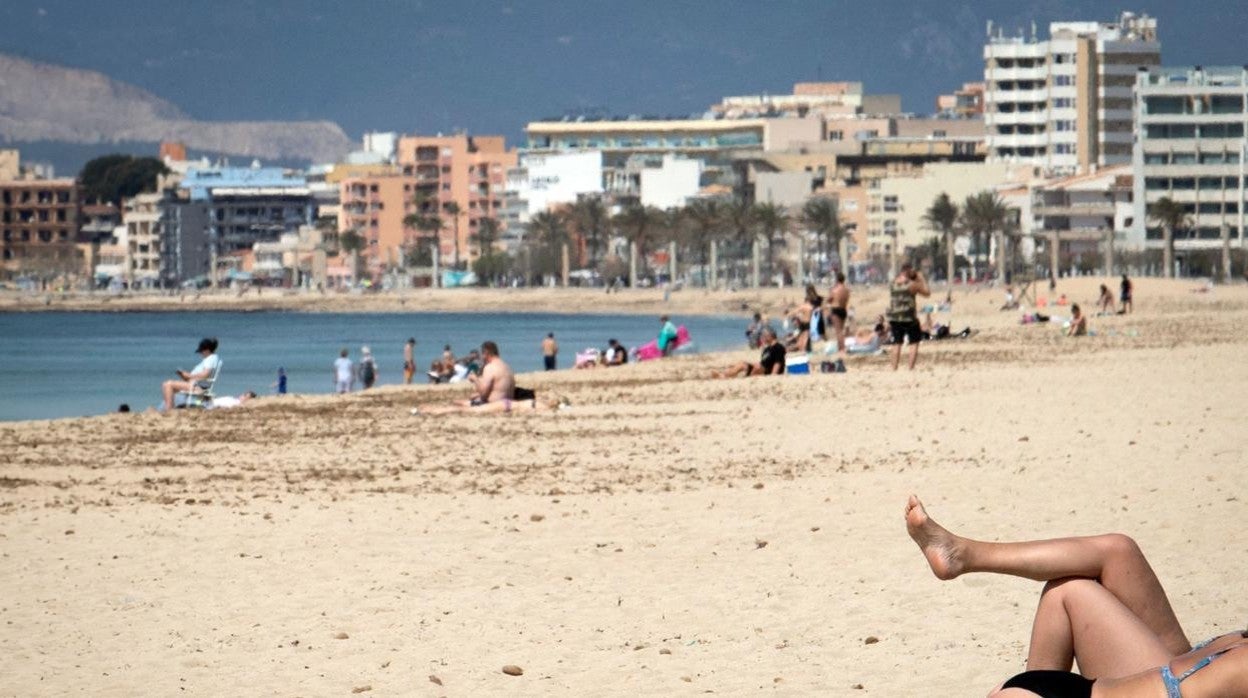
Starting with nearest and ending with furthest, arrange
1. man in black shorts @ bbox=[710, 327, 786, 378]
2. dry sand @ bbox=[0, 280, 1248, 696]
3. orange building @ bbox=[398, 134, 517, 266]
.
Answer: dry sand @ bbox=[0, 280, 1248, 696] < man in black shorts @ bbox=[710, 327, 786, 378] < orange building @ bbox=[398, 134, 517, 266]

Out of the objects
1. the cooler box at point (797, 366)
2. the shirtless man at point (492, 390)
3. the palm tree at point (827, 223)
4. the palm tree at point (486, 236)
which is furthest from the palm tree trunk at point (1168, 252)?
the shirtless man at point (492, 390)

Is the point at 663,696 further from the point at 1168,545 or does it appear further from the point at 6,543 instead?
the point at 6,543

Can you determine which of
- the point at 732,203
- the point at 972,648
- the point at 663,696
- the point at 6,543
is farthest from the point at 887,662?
the point at 732,203

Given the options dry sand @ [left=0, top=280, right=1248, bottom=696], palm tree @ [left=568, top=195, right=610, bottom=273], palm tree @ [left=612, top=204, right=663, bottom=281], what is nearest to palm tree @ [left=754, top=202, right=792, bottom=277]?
palm tree @ [left=612, top=204, right=663, bottom=281]

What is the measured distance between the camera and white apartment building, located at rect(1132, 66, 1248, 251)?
105750 millimetres

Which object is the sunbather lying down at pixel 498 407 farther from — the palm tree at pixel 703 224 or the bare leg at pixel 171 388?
the palm tree at pixel 703 224

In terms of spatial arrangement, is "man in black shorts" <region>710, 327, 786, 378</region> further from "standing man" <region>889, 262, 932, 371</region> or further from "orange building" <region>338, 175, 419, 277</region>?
"orange building" <region>338, 175, 419, 277</region>

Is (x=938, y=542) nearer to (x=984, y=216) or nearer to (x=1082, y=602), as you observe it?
(x=1082, y=602)

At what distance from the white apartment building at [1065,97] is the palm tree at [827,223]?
1475 centimetres

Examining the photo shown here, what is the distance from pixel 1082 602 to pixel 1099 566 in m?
0.13

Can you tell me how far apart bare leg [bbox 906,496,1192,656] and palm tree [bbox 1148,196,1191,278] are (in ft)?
290

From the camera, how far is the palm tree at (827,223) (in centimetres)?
13100

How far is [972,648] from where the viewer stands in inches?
321

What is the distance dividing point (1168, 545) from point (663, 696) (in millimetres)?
3595
